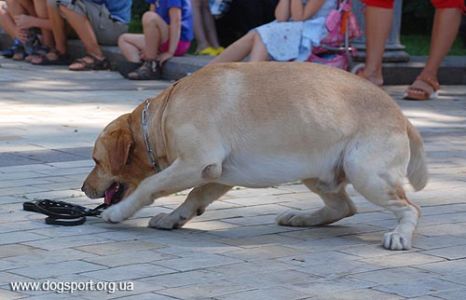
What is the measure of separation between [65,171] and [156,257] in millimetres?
2197

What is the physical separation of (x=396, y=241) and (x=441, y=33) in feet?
18.1

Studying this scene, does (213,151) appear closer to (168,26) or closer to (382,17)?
(382,17)

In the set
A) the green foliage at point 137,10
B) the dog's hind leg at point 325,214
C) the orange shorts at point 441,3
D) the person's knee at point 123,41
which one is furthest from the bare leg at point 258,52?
the green foliage at point 137,10

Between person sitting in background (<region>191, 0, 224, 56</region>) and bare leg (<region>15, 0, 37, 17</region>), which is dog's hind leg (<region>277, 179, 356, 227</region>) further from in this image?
bare leg (<region>15, 0, 37, 17</region>)

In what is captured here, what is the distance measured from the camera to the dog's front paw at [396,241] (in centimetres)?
521

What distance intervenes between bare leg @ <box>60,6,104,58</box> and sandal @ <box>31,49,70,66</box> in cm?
59

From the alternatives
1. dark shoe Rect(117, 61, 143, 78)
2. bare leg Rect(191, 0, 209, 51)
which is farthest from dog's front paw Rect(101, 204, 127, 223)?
bare leg Rect(191, 0, 209, 51)

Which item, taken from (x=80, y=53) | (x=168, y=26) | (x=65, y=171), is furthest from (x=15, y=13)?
(x=65, y=171)

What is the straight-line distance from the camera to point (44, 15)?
13445 mm

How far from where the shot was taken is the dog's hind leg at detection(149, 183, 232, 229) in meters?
5.60

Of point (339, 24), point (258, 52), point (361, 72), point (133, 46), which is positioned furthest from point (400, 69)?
point (133, 46)

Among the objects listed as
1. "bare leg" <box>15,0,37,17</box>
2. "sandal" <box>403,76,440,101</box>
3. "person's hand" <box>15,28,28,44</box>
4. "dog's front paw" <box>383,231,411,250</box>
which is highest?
"dog's front paw" <box>383,231,411,250</box>

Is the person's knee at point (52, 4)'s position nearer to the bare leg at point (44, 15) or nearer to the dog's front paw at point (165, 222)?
the bare leg at point (44, 15)

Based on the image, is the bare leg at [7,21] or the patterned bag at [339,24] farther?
A: the bare leg at [7,21]
